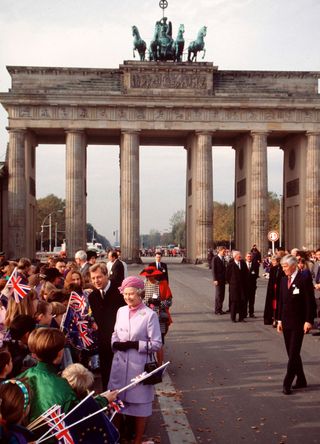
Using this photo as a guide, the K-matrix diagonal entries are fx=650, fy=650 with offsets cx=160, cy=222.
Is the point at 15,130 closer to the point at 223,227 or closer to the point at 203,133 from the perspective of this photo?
the point at 203,133

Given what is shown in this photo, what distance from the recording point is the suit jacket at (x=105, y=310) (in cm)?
804

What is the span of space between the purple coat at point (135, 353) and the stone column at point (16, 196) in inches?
1962

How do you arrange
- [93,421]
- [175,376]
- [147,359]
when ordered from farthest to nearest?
[175,376]
[147,359]
[93,421]

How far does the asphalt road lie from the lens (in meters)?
7.68

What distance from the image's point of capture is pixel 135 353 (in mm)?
6812

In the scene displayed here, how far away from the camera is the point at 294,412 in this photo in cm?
852

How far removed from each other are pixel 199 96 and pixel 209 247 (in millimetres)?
13460

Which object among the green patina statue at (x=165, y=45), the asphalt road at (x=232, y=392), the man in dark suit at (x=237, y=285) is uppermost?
the green patina statue at (x=165, y=45)

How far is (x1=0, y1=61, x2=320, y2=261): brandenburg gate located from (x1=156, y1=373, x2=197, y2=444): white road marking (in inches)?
1884

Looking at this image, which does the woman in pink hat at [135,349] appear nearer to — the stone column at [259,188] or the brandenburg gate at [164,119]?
the brandenburg gate at [164,119]

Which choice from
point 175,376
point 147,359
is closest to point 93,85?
point 175,376

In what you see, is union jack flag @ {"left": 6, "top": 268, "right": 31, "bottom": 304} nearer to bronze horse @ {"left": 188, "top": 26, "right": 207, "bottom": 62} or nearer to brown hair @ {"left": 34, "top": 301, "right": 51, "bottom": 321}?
brown hair @ {"left": 34, "top": 301, "right": 51, "bottom": 321}

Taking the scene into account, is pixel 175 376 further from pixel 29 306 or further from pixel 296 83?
pixel 296 83

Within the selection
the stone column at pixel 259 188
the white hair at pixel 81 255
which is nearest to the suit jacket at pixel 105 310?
the white hair at pixel 81 255
